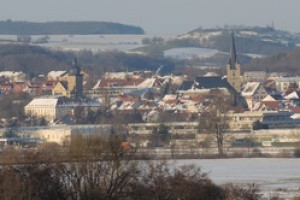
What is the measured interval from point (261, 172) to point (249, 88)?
127 feet

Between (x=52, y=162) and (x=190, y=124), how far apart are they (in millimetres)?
32652

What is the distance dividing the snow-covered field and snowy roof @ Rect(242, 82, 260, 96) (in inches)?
1116

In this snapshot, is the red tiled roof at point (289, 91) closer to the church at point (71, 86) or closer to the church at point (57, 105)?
the church at point (57, 105)

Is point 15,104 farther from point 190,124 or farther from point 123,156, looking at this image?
point 123,156

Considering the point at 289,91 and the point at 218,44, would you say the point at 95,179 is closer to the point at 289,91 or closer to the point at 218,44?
the point at 289,91

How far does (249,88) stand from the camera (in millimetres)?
76062

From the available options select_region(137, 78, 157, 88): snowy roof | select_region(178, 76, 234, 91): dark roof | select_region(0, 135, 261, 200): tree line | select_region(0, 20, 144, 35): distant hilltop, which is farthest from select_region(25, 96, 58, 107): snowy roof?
select_region(0, 20, 144, 35): distant hilltop

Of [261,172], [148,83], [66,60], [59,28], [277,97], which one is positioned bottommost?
[261,172]

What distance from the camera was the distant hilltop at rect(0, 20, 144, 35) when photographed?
16488 cm

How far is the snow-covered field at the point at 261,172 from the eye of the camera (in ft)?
106

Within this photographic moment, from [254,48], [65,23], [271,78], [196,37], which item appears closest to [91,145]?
[271,78]

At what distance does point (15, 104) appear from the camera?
69875 millimetres

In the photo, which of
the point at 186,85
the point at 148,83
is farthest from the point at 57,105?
the point at 148,83

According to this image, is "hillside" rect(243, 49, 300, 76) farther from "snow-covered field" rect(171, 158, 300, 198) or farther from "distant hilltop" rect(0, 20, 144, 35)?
"distant hilltop" rect(0, 20, 144, 35)
